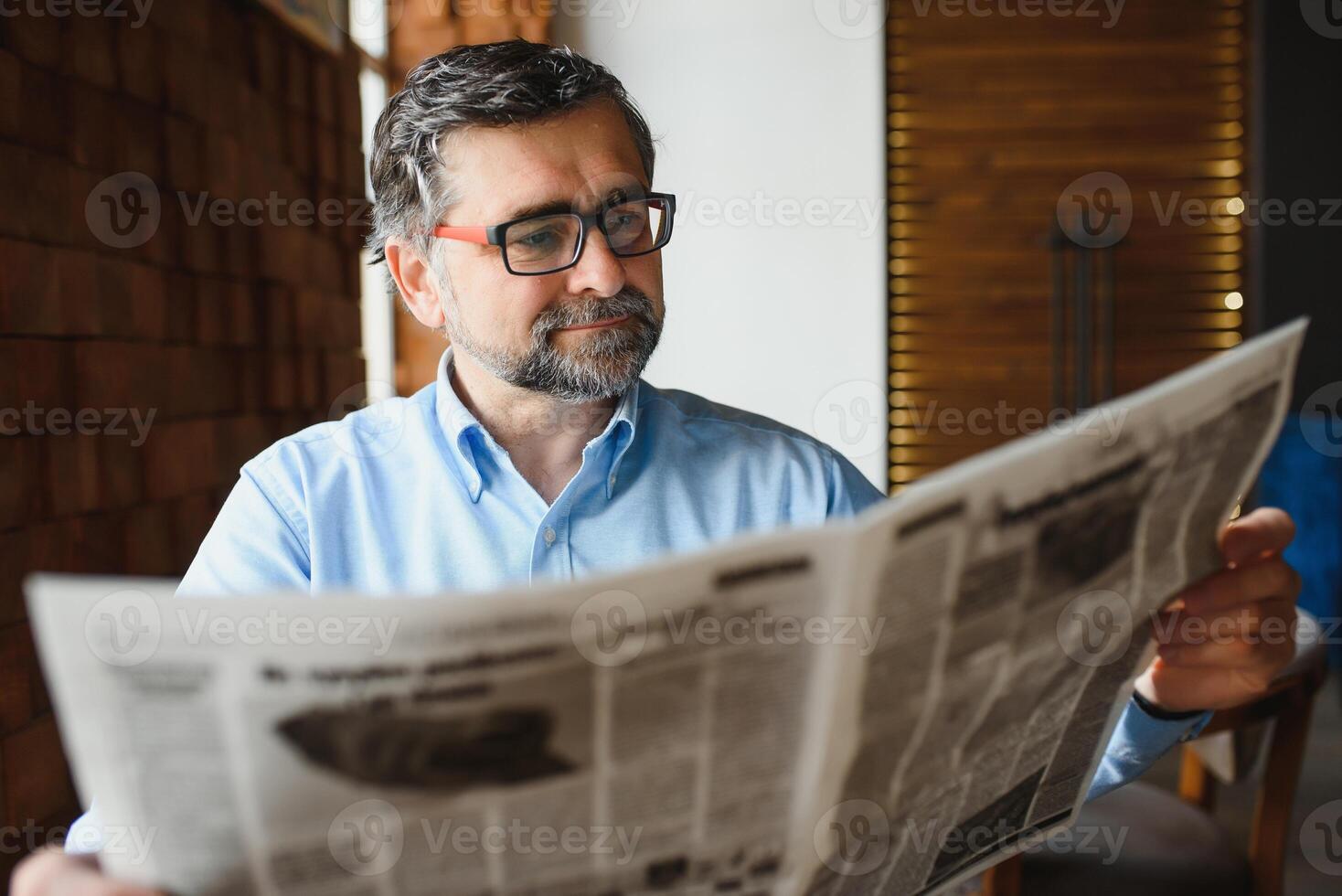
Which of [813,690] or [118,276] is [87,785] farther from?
[118,276]

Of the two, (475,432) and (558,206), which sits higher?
(558,206)

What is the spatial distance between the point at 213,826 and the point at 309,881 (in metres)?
0.05

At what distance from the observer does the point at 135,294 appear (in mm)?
1710

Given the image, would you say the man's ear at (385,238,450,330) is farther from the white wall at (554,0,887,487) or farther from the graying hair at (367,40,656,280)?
the white wall at (554,0,887,487)

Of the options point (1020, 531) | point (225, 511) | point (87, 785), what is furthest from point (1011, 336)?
point (87, 785)

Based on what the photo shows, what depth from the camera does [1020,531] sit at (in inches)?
23.8

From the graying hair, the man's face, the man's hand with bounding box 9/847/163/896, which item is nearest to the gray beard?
the man's face

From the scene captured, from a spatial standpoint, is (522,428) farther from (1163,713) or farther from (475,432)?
(1163,713)

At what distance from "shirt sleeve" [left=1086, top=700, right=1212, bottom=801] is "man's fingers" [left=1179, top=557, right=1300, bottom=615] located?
0.14 m

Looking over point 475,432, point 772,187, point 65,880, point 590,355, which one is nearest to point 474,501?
point 475,432

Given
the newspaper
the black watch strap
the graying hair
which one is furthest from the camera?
the graying hair

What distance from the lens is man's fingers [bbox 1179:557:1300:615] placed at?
81 cm

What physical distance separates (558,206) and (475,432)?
26 centimetres

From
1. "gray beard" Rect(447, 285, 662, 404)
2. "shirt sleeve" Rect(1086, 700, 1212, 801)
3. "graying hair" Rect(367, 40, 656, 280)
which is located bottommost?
"shirt sleeve" Rect(1086, 700, 1212, 801)
